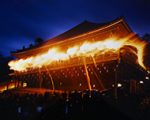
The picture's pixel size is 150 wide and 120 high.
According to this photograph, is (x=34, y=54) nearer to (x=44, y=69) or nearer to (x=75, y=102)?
(x=44, y=69)

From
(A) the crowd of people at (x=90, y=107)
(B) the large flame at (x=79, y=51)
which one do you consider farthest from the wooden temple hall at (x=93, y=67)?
(A) the crowd of people at (x=90, y=107)

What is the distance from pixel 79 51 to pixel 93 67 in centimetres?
151

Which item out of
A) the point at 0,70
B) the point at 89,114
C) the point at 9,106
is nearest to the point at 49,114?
the point at 89,114

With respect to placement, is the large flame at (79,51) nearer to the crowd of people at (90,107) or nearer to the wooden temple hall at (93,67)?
the wooden temple hall at (93,67)

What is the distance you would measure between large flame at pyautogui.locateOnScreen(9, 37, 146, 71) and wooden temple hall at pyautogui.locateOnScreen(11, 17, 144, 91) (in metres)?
0.27

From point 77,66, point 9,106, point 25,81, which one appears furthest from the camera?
point 25,81

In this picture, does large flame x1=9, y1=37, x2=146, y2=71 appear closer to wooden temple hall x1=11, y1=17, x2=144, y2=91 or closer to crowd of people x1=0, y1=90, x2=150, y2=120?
wooden temple hall x1=11, y1=17, x2=144, y2=91

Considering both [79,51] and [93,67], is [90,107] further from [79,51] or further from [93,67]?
[79,51]

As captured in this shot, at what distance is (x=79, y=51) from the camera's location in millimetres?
13367

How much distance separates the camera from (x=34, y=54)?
17531 millimetres

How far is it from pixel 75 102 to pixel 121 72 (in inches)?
221

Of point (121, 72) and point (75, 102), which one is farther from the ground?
point (121, 72)

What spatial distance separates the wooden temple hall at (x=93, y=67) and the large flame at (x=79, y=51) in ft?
0.89

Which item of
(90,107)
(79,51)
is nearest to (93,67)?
(79,51)
